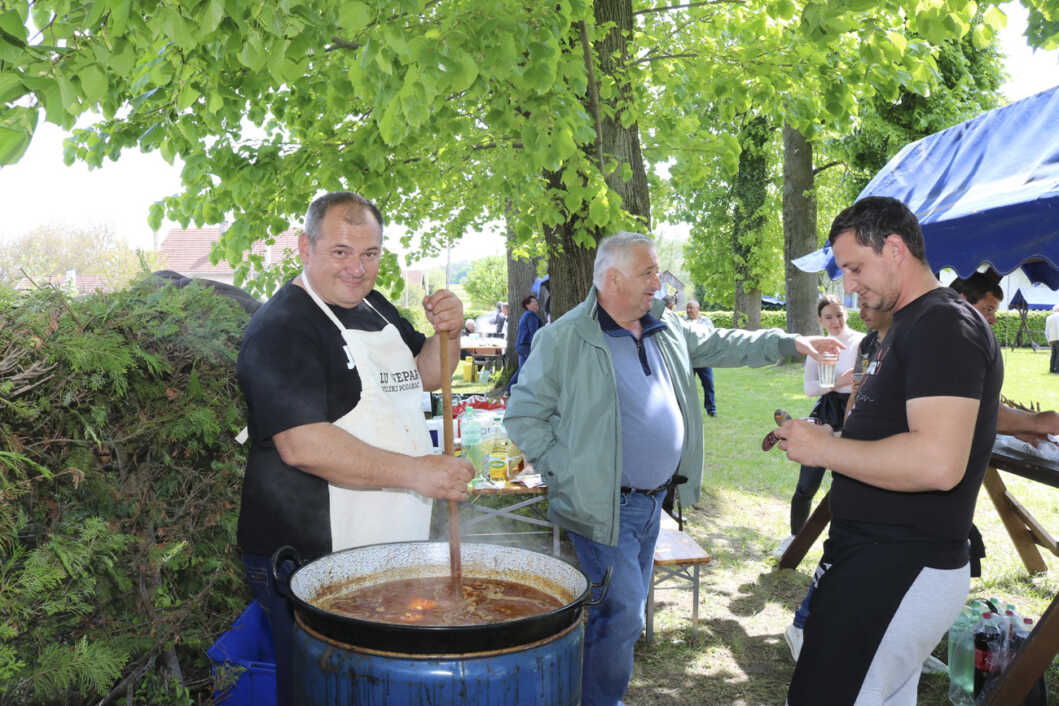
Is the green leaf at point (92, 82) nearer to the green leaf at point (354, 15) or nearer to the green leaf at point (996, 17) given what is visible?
the green leaf at point (354, 15)

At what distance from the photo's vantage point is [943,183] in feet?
15.9

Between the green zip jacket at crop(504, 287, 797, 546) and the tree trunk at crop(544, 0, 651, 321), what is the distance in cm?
225

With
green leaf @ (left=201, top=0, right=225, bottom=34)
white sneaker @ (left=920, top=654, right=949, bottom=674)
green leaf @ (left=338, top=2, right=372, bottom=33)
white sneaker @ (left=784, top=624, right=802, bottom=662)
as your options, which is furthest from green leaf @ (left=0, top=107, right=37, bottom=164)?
white sneaker @ (left=920, top=654, right=949, bottom=674)

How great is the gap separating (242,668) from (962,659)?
139 inches

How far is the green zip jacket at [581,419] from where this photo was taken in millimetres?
3359

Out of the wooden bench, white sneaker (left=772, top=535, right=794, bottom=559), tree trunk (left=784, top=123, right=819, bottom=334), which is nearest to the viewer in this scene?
the wooden bench

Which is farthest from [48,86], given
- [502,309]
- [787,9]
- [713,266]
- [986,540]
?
[713,266]

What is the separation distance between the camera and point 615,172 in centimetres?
568

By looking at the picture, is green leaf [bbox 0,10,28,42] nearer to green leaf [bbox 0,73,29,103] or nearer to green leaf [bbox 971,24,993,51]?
green leaf [bbox 0,73,29,103]

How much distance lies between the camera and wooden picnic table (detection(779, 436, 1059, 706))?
10.7ft

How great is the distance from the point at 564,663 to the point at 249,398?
3.98ft

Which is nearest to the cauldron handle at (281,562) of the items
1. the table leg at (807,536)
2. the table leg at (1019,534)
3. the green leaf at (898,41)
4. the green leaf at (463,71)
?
the green leaf at (463,71)

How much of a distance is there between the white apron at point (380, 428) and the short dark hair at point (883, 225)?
154cm

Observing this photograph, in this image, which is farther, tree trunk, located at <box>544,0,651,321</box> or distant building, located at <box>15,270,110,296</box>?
tree trunk, located at <box>544,0,651,321</box>
